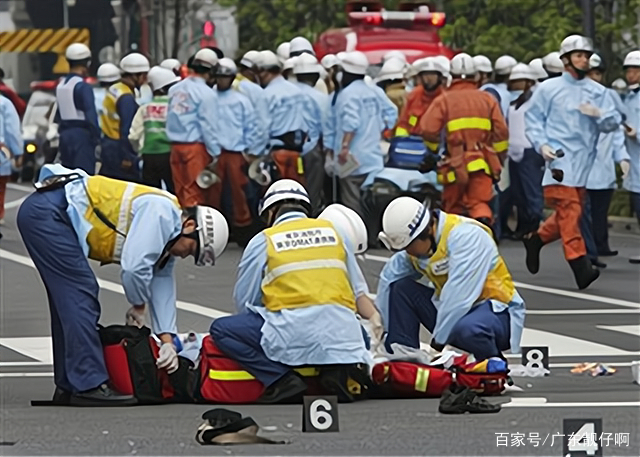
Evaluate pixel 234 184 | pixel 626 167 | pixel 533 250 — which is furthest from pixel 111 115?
pixel 533 250

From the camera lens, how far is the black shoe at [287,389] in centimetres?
1085

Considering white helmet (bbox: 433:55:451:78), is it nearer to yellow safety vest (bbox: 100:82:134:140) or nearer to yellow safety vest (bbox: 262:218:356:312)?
yellow safety vest (bbox: 100:82:134:140)

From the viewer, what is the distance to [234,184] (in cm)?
2134

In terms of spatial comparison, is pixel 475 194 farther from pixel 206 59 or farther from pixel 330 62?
pixel 330 62

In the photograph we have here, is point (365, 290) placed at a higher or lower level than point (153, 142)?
higher

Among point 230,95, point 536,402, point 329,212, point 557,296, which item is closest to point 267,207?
point 329,212

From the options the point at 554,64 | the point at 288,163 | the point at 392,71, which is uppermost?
the point at 554,64

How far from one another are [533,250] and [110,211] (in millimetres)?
7577

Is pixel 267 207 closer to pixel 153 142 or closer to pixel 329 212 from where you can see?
pixel 329 212

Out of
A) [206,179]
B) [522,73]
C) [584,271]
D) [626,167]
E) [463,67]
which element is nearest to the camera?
[584,271]

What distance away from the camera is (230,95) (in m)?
21.3

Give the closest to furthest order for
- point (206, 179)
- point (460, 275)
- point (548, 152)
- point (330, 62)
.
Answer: point (460, 275), point (548, 152), point (206, 179), point (330, 62)

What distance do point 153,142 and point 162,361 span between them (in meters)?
11.5

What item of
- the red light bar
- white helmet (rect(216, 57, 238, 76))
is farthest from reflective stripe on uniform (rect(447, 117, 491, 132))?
the red light bar
